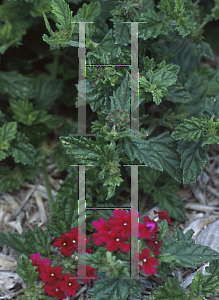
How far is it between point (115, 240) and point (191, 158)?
684 mm

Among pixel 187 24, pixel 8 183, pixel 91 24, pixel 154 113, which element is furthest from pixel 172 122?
pixel 8 183

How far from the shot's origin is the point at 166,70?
2121 mm

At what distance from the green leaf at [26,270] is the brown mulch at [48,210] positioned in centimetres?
23

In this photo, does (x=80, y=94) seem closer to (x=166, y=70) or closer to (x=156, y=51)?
(x=166, y=70)

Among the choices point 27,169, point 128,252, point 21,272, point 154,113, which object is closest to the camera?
point 128,252

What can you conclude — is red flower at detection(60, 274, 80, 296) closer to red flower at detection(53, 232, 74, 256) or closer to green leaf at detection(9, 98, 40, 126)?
red flower at detection(53, 232, 74, 256)

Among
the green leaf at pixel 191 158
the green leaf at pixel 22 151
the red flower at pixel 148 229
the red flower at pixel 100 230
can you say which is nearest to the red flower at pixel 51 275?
the red flower at pixel 100 230

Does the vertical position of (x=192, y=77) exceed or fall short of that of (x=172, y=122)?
it exceeds it

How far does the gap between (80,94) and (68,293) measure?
1193 mm

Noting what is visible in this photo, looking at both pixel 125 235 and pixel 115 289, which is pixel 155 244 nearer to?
pixel 125 235

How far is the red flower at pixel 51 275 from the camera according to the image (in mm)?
1999

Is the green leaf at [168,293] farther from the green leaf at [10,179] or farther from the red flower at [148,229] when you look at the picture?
the green leaf at [10,179]

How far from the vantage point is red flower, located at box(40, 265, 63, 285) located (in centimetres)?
200

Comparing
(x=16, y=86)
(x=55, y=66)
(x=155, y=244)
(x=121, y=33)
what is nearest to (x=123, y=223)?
(x=155, y=244)
